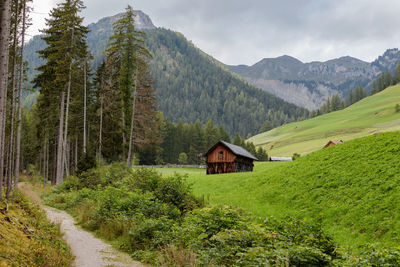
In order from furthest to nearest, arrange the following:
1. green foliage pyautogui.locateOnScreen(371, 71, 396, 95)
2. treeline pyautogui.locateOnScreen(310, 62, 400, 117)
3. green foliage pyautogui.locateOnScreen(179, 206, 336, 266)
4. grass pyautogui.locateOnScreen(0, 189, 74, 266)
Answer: treeline pyautogui.locateOnScreen(310, 62, 400, 117) → green foliage pyautogui.locateOnScreen(371, 71, 396, 95) → green foliage pyautogui.locateOnScreen(179, 206, 336, 266) → grass pyautogui.locateOnScreen(0, 189, 74, 266)

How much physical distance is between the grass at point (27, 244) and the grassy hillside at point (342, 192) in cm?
841

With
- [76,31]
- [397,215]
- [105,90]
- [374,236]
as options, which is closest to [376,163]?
[397,215]

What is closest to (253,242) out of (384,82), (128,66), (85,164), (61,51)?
(85,164)

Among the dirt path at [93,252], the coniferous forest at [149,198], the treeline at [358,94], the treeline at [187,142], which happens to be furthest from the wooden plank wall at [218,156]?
the treeline at [358,94]

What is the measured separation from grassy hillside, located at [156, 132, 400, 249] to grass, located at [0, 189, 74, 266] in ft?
27.6

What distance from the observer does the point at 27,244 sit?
730 centimetres

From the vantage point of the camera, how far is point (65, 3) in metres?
27.0

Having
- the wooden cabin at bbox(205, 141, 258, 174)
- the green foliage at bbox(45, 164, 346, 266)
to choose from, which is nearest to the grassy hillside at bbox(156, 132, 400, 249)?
the green foliage at bbox(45, 164, 346, 266)

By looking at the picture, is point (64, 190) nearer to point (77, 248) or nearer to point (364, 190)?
point (77, 248)

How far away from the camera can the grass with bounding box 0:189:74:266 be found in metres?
6.27

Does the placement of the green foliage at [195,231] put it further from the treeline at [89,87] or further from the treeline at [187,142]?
the treeline at [187,142]

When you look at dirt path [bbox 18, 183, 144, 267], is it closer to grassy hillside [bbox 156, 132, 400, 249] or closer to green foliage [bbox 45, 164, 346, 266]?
green foliage [bbox 45, 164, 346, 266]

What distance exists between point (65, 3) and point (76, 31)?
2.71 metres

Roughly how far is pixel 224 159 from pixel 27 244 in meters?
40.8
